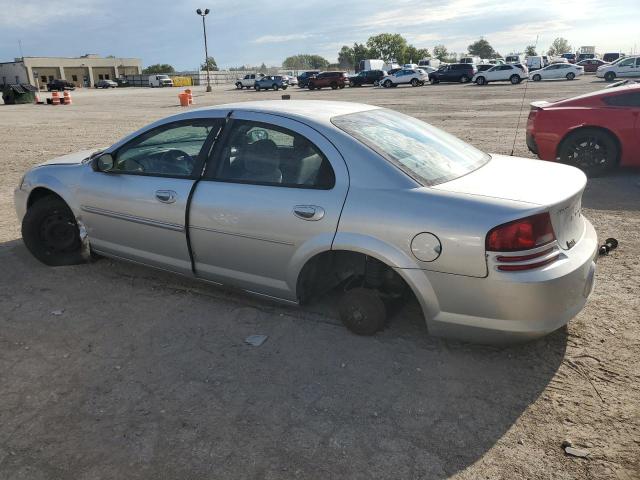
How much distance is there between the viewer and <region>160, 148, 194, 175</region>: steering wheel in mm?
3955

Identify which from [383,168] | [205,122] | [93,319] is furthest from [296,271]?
[93,319]

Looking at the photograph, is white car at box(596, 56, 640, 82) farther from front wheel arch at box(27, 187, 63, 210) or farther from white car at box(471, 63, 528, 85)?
front wheel arch at box(27, 187, 63, 210)

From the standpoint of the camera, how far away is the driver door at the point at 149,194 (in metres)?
3.93

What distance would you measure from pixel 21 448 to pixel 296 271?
1816 millimetres

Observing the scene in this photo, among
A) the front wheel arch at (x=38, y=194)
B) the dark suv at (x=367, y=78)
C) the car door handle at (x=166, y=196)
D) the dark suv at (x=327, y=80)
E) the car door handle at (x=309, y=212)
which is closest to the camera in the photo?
the car door handle at (x=309, y=212)

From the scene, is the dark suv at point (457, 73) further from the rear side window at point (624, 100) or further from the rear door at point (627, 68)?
the rear side window at point (624, 100)

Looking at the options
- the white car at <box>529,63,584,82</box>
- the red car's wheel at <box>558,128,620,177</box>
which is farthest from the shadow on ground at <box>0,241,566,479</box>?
the white car at <box>529,63,584,82</box>

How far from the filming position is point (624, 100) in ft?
25.7

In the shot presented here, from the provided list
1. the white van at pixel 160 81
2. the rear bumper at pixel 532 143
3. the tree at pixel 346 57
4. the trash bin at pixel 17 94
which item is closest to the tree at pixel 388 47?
the tree at pixel 346 57

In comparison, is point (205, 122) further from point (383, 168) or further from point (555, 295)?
point (555, 295)

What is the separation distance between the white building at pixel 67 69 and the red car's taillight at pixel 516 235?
93287mm

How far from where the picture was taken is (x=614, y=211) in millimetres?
6301

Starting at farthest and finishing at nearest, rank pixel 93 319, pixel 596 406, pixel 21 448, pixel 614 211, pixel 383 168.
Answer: pixel 614 211, pixel 93 319, pixel 383 168, pixel 596 406, pixel 21 448

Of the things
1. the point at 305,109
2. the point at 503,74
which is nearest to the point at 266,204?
the point at 305,109
